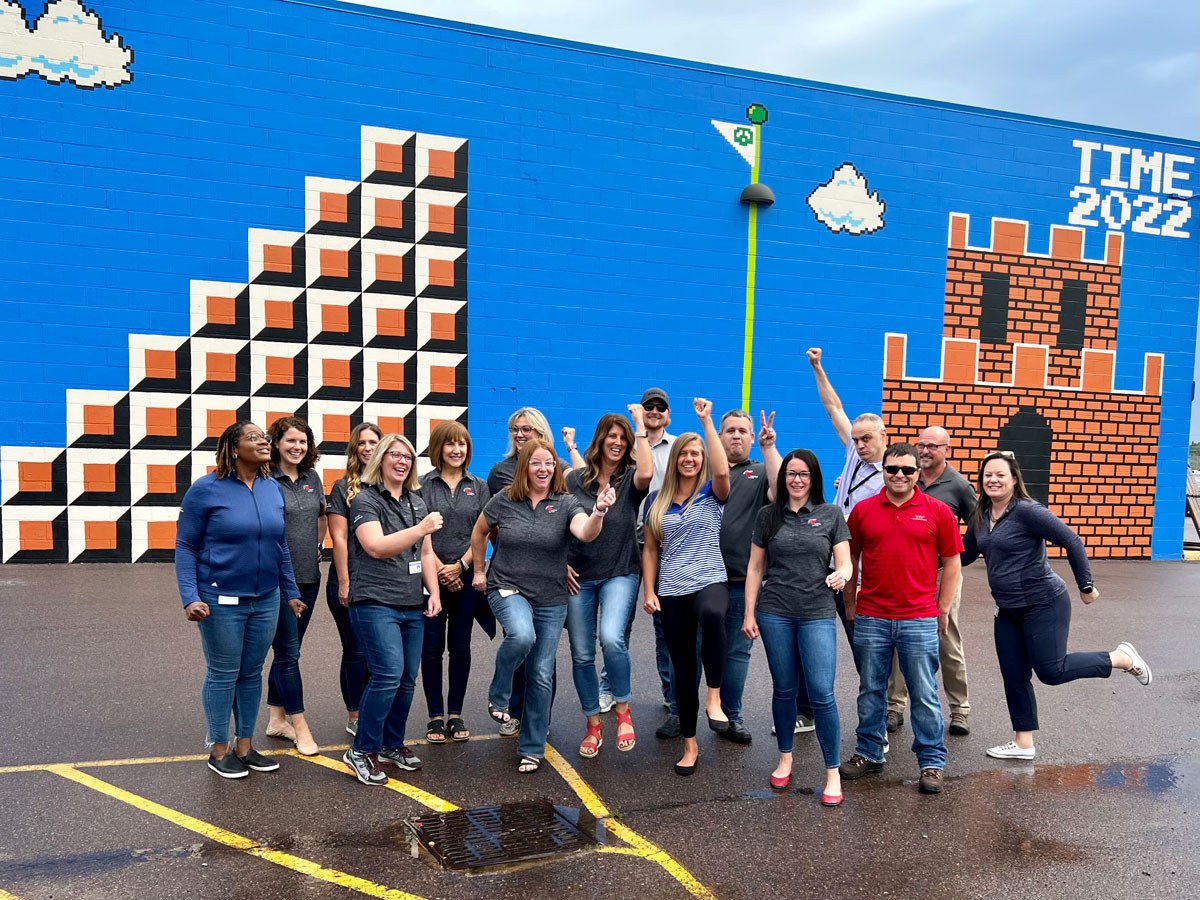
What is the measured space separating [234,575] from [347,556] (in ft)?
2.12

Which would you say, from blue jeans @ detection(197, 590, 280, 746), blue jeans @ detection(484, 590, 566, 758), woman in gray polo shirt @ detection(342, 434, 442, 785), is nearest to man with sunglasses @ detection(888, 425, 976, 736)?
blue jeans @ detection(484, 590, 566, 758)

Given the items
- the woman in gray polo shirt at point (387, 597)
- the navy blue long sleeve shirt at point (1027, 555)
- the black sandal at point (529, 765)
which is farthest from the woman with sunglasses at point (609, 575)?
the navy blue long sleeve shirt at point (1027, 555)

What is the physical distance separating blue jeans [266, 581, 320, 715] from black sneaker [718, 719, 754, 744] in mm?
2514

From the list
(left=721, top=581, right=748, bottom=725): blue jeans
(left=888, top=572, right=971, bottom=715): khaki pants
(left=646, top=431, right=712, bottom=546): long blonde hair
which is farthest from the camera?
(left=888, top=572, right=971, bottom=715): khaki pants

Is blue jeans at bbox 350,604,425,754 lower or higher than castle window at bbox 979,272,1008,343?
lower

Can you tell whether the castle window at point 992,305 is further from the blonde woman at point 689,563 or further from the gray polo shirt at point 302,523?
the gray polo shirt at point 302,523

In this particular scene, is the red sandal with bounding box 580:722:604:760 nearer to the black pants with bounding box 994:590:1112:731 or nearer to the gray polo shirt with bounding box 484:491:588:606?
the gray polo shirt with bounding box 484:491:588:606

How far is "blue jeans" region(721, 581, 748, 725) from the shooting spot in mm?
5605

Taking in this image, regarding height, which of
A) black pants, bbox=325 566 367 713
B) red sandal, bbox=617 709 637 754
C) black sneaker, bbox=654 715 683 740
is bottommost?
black sneaker, bbox=654 715 683 740

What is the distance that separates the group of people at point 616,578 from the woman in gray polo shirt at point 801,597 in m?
0.01

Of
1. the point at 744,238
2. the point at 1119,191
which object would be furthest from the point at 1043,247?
the point at 744,238

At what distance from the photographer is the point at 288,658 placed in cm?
524

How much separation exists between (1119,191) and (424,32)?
11438 millimetres

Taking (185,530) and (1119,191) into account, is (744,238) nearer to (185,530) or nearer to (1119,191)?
(1119,191)
